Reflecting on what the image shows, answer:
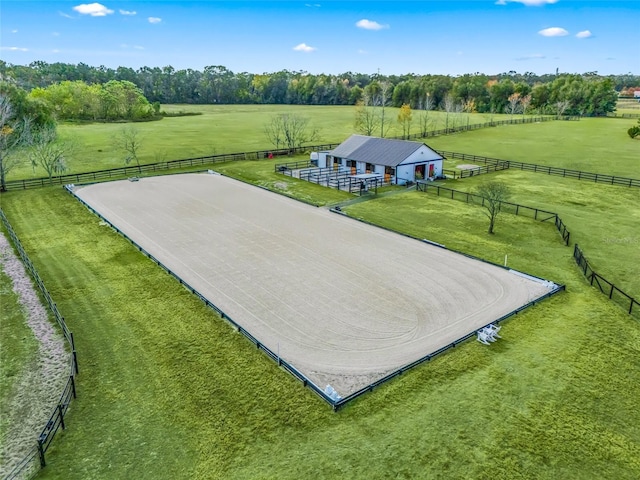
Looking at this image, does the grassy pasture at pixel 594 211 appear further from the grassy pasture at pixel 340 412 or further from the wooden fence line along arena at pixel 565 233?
the grassy pasture at pixel 340 412

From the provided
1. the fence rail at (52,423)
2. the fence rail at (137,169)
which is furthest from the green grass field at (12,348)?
the fence rail at (137,169)

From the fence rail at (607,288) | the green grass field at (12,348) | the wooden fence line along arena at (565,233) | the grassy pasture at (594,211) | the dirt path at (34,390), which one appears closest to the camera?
the dirt path at (34,390)

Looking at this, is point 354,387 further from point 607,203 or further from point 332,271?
point 607,203

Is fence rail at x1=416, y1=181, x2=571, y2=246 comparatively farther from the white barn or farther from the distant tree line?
the distant tree line

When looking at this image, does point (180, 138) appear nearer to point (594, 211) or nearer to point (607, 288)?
point (594, 211)

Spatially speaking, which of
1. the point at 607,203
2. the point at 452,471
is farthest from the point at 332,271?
the point at 607,203

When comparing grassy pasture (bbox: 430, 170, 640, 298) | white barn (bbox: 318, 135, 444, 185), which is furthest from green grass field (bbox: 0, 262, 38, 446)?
white barn (bbox: 318, 135, 444, 185)
